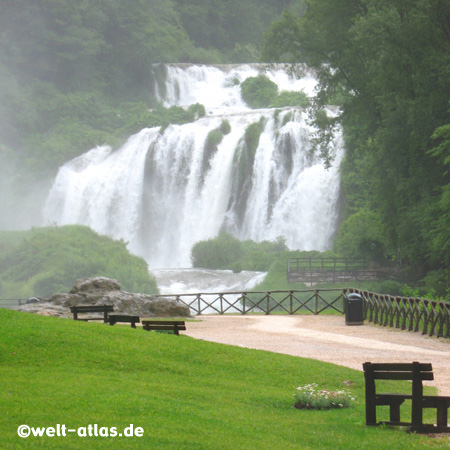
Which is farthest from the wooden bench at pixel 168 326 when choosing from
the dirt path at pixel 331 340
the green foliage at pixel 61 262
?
the green foliage at pixel 61 262

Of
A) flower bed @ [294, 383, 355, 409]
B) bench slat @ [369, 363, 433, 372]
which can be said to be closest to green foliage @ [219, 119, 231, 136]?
flower bed @ [294, 383, 355, 409]

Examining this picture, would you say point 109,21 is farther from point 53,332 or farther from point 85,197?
point 53,332

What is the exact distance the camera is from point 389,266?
41906mm

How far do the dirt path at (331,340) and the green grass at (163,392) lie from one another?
236 cm

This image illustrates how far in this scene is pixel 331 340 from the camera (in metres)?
21.6

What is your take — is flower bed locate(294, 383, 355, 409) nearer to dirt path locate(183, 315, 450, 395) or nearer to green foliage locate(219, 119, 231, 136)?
dirt path locate(183, 315, 450, 395)

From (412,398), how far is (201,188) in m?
50.7

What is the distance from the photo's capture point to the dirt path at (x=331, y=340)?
17344 millimetres

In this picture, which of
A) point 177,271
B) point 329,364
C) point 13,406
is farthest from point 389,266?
point 13,406

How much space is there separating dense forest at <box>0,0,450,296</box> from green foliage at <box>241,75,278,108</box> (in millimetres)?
7052

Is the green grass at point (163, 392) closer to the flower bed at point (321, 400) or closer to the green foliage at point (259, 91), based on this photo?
the flower bed at point (321, 400)

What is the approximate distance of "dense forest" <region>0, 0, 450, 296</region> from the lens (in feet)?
97.0

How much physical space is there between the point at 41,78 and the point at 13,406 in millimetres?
79879

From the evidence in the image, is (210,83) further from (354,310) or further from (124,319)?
(124,319)
